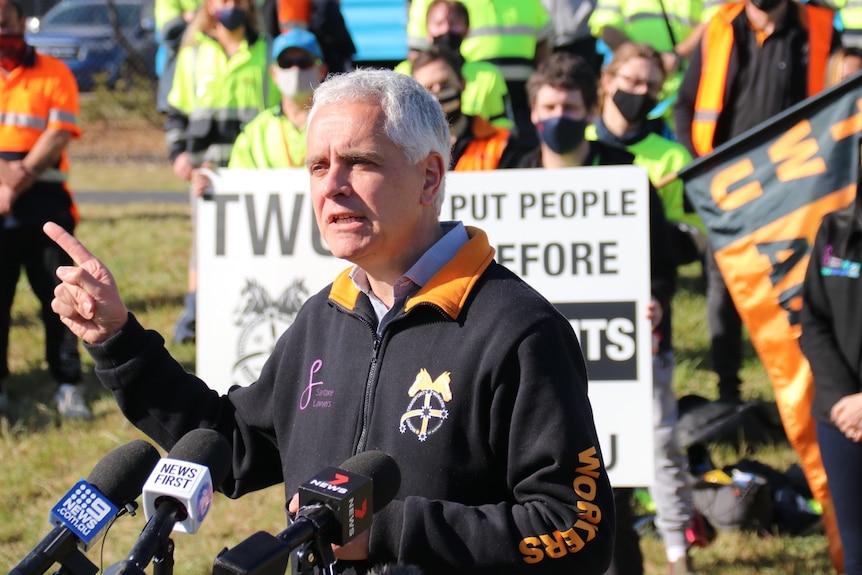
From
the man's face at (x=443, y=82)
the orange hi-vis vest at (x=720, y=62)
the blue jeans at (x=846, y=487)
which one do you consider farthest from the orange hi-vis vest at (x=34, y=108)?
the blue jeans at (x=846, y=487)

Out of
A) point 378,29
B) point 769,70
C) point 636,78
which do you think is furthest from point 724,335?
point 378,29

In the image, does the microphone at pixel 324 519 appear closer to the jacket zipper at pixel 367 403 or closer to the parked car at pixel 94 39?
the jacket zipper at pixel 367 403

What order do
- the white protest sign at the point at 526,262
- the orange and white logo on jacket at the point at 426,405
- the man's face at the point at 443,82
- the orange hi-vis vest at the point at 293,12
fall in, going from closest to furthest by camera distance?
the orange and white logo on jacket at the point at 426,405
the white protest sign at the point at 526,262
the man's face at the point at 443,82
the orange hi-vis vest at the point at 293,12

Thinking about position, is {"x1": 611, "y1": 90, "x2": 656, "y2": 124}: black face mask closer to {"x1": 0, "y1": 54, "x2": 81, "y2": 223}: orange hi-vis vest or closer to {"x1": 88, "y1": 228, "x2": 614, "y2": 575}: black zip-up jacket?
{"x1": 88, "y1": 228, "x2": 614, "y2": 575}: black zip-up jacket

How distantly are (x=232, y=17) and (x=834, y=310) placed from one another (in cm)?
504

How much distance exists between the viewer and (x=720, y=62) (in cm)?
725

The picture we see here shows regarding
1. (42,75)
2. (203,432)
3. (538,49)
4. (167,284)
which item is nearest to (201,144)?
(42,75)

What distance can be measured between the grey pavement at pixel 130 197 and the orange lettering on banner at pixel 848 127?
900 centimetres

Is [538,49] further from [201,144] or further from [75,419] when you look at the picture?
[75,419]

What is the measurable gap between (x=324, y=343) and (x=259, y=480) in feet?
1.50

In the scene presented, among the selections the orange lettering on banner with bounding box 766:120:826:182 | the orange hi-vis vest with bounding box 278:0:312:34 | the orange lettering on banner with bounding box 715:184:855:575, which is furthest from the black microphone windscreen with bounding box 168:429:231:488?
the orange hi-vis vest with bounding box 278:0:312:34

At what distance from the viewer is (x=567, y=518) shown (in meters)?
2.49

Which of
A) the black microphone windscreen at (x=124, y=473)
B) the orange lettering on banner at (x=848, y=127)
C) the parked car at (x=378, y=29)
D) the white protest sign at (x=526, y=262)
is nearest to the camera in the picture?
the black microphone windscreen at (x=124, y=473)

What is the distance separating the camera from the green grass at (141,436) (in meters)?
5.80
